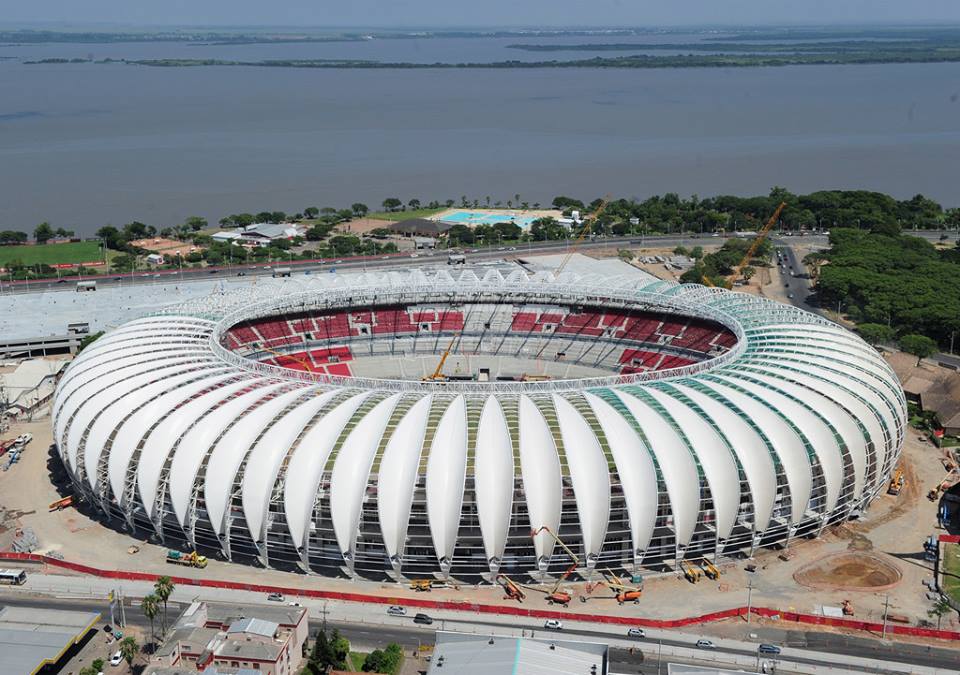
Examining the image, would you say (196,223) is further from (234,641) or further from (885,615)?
(885,615)

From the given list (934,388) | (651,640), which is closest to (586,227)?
(934,388)

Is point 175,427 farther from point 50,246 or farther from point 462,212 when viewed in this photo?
point 462,212

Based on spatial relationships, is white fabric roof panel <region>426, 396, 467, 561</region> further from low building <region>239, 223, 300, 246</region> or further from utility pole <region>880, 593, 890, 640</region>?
low building <region>239, 223, 300, 246</region>

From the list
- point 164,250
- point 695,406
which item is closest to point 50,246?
point 164,250

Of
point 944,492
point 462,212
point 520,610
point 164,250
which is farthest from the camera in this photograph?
point 462,212

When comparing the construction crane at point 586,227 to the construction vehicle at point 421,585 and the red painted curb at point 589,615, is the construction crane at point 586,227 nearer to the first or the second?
the construction vehicle at point 421,585

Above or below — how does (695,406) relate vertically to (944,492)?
above

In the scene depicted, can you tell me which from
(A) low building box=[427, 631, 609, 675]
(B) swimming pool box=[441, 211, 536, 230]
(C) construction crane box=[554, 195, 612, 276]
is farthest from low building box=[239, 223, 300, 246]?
(A) low building box=[427, 631, 609, 675]

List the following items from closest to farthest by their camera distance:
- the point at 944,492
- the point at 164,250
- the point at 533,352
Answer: the point at 944,492 → the point at 533,352 → the point at 164,250
